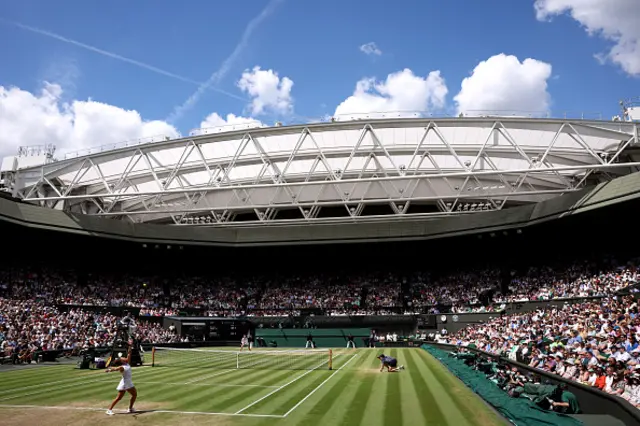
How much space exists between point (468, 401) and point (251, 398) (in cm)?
701

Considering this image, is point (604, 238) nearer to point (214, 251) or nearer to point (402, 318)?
point (402, 318)

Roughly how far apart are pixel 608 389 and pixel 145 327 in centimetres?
3921

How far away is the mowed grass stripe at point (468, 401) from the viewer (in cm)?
1243

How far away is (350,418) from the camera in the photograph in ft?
41.0

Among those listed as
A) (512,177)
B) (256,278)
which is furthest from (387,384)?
(256,278)

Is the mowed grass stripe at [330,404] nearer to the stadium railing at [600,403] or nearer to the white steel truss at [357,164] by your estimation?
the stadium railing at [600,403]

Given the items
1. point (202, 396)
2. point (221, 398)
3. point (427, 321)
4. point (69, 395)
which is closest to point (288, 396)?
point (221, 398)

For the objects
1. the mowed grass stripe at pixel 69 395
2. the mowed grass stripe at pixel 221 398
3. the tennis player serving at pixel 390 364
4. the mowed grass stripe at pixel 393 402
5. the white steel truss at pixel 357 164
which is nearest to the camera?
the mowed grass stripe at pixel 393 402

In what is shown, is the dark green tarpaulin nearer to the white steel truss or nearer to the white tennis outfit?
the white tennis outfit

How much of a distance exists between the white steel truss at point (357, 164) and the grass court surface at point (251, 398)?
1353 cm

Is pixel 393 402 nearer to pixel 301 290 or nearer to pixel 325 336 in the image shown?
pixel 325 336

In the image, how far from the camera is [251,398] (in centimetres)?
1550

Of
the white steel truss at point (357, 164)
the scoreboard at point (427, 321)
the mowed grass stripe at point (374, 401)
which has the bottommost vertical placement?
the mowed grass stripe at point (374, 401)

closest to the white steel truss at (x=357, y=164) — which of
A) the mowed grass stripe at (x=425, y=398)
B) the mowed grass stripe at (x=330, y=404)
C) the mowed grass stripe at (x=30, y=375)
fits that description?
the mowed grass stripe at (x=425, y=398)
